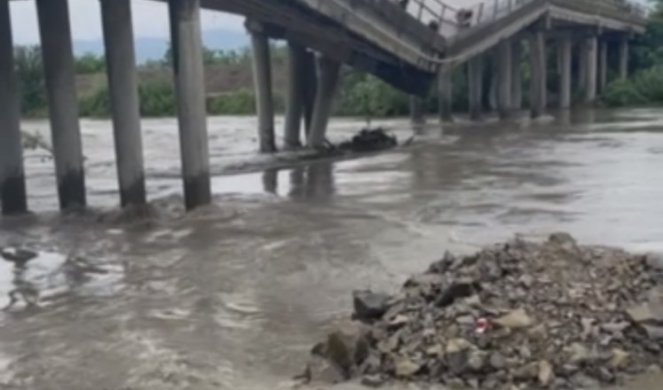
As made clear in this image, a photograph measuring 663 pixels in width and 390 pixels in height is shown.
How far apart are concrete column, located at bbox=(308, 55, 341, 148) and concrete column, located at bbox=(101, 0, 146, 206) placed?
17628 mm

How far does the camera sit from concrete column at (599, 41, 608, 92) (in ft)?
252

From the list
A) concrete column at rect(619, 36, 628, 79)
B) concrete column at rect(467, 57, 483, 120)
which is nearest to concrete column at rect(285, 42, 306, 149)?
concrete column at rect(467, 57, 483, 120)

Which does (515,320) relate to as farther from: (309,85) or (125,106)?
(309,85)

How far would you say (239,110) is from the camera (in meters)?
85.1

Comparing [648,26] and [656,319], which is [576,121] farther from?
[656,319]

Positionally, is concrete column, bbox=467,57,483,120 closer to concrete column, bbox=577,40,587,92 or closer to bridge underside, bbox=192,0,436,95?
concrete column, bbox=577,40,587,92

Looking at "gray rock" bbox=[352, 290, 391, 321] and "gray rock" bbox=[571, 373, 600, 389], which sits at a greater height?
"gray rock" bbox=[352, 290, 391, 321]

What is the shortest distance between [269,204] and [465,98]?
46.4 meters

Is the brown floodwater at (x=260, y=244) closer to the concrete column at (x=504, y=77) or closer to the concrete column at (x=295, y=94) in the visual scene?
the concrete column at (x=295, y=94)

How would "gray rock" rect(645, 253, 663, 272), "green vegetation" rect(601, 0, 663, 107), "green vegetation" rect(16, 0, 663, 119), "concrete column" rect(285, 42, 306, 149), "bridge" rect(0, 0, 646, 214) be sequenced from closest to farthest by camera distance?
"gray rock" rect(645, 253, 663, 272) < "bridge" rect(0, 0, 646, 214) < "concrete column" rect(285, 42, 306, 149) < "green vegetation" rect(16, 0, 663, 119) < "green vegetation" rect(601, 0, 663, 107)

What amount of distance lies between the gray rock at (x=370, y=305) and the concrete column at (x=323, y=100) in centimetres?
2966

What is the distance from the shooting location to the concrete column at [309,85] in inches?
1769

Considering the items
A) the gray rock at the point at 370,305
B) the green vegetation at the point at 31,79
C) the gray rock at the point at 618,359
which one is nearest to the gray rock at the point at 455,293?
the gray rock at the point at 370,305

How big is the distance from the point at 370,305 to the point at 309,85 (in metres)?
32.9
